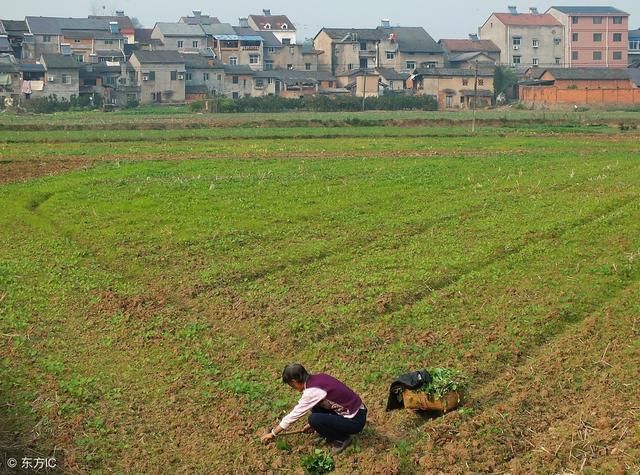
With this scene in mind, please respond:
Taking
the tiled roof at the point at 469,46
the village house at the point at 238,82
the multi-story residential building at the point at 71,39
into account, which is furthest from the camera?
the tiled roof at the point at 469,46

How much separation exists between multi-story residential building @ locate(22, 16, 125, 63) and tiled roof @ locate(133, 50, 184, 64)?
8.12m

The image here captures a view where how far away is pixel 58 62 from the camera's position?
344ft

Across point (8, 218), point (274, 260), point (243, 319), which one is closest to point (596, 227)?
point (274, 260)

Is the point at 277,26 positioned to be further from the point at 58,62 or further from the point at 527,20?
the point at 58,62

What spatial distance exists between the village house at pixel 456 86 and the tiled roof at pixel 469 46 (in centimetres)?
1524

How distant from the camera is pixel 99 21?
12425cm

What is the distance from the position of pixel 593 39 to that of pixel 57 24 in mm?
71314

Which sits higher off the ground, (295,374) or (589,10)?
(589,10)

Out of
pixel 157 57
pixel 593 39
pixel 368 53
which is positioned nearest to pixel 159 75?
pixel 157 57

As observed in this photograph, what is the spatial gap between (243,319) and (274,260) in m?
4.02

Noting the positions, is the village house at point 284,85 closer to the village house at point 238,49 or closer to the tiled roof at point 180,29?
the village house at point 238,49

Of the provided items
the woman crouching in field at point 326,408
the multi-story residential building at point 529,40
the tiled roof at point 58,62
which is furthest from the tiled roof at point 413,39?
the woman crouching in field at point 326,408

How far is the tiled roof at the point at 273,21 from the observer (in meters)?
143

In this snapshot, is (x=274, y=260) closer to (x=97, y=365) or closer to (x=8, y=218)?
(x=97, y=365)
